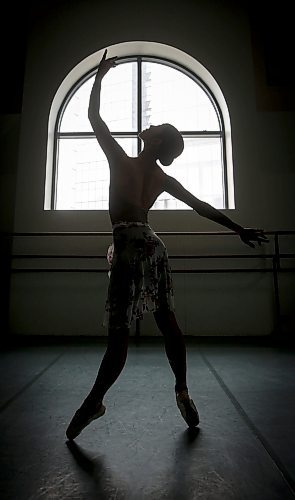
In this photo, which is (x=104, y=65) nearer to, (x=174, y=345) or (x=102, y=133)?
(x=102, y=133)

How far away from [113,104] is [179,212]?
154 cm

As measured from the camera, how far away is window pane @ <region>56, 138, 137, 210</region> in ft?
11.4

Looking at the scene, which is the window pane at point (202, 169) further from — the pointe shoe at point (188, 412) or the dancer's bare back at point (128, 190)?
the pointe shoe at point (188, 412)

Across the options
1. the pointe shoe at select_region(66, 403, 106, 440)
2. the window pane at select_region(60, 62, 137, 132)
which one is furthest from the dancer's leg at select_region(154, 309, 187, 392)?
the window pane at select_region(60, 62, 137, 132)

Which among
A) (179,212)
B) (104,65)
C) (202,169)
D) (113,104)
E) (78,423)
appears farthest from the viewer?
(113,104)

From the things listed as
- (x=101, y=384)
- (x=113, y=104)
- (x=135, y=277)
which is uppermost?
(x=113, y=104)

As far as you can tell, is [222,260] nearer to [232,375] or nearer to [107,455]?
[232,375]

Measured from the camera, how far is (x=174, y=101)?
12.0ft

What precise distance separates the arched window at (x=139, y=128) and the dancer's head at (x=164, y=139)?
2.18 m

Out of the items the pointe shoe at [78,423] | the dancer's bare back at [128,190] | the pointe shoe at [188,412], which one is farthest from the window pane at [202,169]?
the pointe shoe at [78,423]

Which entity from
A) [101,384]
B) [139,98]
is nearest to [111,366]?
[101,384]

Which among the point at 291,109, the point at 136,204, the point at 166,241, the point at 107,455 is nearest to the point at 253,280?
the point at 166,241

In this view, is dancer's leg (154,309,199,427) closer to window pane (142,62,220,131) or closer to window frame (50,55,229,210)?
window frame (50,55,229,210)

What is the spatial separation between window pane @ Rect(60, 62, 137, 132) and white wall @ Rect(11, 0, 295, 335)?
0.31 m
